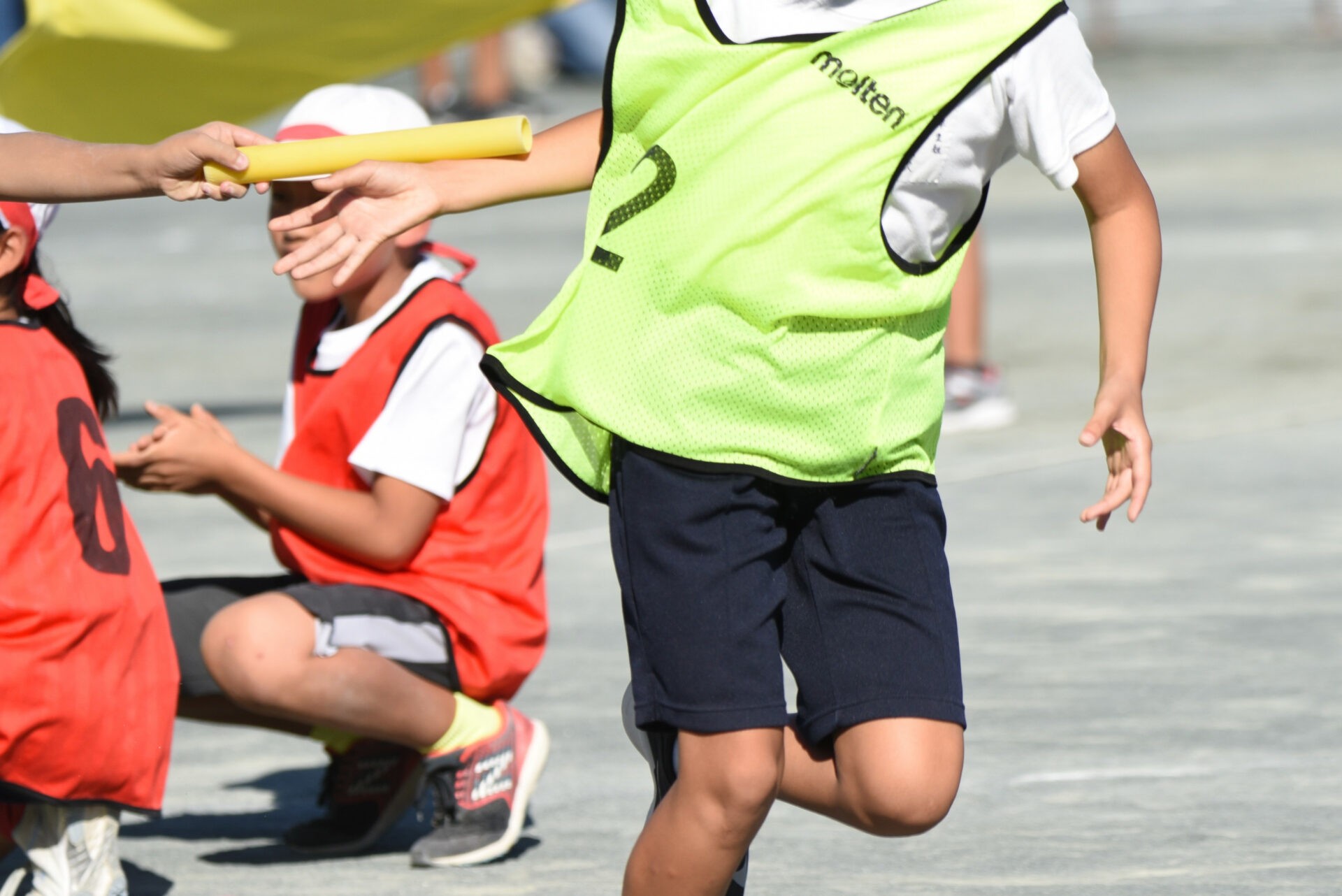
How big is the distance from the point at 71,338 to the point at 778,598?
4.33 feet

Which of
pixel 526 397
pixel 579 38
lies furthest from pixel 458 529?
pixel 579 38

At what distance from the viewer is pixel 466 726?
3887mm

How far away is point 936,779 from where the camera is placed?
294 centimetres

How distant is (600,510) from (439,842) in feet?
10.7

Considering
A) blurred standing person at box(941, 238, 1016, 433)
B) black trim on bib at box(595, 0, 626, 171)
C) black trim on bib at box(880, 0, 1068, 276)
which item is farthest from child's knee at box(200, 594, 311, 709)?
blurred standing person at box(941, 238, 1016, 433)

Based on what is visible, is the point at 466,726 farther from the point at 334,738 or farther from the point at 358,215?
the point at 358,215

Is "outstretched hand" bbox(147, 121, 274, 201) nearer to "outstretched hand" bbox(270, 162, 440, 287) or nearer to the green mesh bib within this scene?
"outstretched hand" bbox(270, 162, 440, 287)

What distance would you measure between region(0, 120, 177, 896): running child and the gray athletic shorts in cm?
26

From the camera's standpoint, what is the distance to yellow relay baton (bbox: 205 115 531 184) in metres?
2.93

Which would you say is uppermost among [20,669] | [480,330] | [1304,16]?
[480,330]

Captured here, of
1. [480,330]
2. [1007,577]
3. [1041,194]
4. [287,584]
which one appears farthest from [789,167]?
[1041,194]

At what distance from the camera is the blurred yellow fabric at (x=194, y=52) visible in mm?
6012

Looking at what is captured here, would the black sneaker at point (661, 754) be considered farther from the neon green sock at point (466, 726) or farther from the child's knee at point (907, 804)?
the neon green sock at point (466, 726)

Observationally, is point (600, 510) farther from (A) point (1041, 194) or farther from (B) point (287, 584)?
(A) point (1041, 194)
